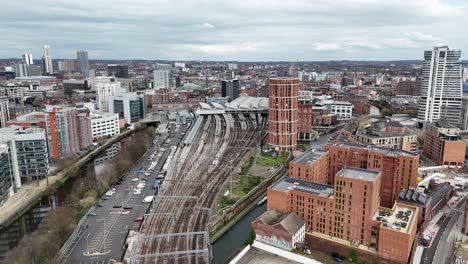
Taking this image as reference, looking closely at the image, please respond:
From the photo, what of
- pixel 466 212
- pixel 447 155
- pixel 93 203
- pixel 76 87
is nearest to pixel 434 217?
pixel 466 212

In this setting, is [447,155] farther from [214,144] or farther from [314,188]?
[214,144]

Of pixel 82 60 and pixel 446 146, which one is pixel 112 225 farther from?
pixel 82 60

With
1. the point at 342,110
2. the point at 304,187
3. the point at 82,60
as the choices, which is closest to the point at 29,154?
the point at 304,187

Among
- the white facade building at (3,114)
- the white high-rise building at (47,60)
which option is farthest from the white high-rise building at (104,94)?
the white high-rise building at (47,60)

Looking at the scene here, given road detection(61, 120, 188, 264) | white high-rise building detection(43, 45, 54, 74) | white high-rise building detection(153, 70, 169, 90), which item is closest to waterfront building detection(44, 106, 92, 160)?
road detection(61, 120, 188, 264)

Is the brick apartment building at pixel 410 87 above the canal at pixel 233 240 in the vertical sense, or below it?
above

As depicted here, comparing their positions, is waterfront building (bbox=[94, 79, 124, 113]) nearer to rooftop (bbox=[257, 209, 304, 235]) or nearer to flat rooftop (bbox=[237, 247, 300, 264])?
rooftop (bbox=[257, 209, 304, 235])

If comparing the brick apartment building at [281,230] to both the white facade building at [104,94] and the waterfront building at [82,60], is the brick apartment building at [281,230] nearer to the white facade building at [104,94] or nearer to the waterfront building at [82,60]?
the white facade building at [104,94]
